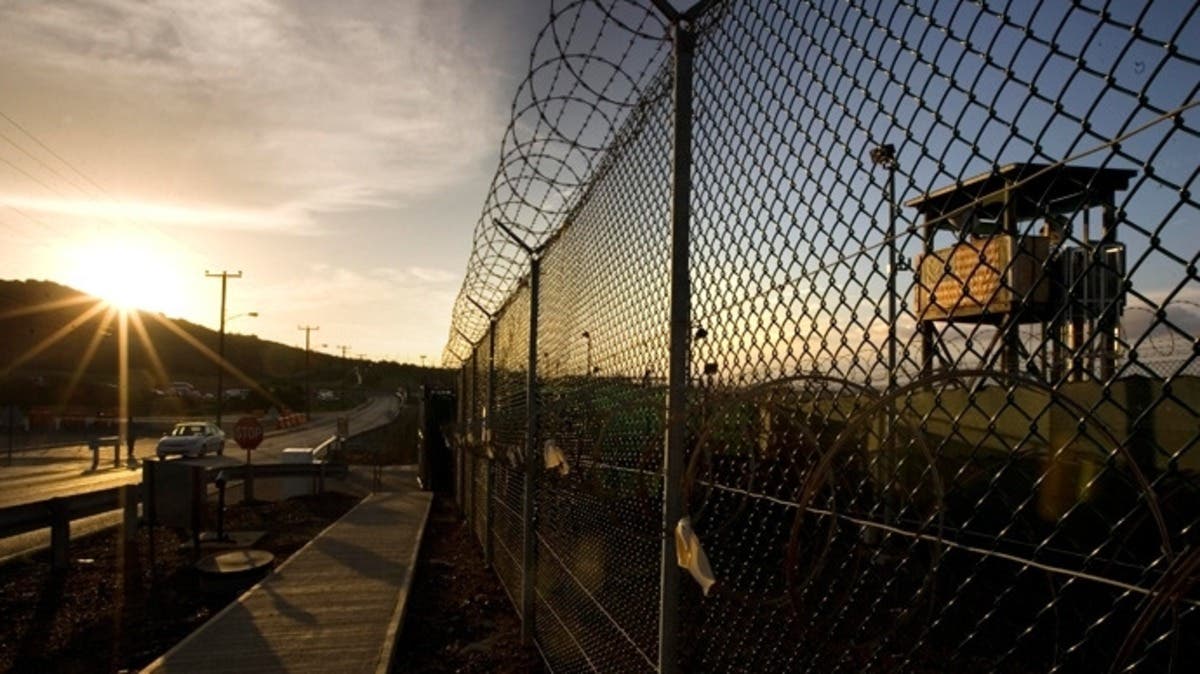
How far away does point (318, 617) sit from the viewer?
7.58m

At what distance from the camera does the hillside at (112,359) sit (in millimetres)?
79750

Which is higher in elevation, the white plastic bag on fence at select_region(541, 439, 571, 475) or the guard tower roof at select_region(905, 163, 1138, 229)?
the guard tower roof at select_region(905, 163, 1138, 229)

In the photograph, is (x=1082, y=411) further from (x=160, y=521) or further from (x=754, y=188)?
(x=160, y=521)

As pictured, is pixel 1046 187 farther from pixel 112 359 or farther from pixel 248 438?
pixel 112 359

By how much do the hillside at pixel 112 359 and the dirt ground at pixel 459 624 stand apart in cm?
5240

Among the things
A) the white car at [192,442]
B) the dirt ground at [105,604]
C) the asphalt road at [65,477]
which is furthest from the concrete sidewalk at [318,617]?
the white car at [192,442]

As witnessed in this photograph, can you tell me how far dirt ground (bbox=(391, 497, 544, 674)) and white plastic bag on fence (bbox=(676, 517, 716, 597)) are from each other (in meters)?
A: 4.36

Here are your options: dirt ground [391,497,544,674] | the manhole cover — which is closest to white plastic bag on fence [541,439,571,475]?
dirt ground [391,497,544,674]

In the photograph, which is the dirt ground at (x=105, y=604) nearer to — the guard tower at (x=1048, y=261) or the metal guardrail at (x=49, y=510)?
the metal guardrail at (x=49, y=510)

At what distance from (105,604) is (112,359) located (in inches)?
4698

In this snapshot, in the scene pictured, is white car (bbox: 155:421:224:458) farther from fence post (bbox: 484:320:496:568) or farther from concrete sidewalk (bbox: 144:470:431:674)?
fence post (bbox: 484:320:496:568)

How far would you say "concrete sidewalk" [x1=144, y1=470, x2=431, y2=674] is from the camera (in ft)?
20.7

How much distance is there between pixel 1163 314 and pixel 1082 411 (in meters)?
0.17

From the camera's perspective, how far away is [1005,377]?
4.10ft
